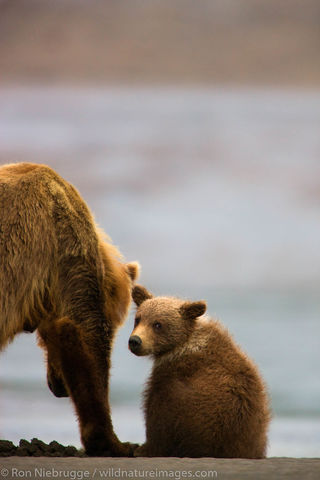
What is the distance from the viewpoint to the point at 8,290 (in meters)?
5.18

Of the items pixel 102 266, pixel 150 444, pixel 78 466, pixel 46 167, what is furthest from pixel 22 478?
pixel 46 167

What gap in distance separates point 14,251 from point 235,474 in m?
1.99

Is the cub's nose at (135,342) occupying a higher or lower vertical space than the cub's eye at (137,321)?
lower

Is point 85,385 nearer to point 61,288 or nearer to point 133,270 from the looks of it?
point 61,288

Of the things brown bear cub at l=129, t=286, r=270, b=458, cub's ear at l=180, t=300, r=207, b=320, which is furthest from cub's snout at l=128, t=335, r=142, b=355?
cub's ear at l=180, t=300, r=207, b=320

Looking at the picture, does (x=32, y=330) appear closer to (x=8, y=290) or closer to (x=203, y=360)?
(x=8, y=290)

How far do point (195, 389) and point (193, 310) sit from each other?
526 mm

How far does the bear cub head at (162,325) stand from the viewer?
5020 millimetres

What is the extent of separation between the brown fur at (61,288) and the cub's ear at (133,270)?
1.17 feet

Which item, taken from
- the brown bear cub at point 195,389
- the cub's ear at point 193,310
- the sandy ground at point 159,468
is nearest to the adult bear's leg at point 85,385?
the brown bear cub at point 195,389

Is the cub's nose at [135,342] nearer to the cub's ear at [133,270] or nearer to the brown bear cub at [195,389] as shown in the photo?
the brown bear cub at [195,389]

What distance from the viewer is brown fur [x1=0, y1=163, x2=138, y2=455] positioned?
5.20 m

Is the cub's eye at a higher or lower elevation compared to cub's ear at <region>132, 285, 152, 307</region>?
lower

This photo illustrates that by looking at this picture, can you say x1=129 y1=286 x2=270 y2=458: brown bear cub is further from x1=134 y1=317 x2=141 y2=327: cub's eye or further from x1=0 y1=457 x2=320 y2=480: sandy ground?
x1=0 y1=457 x2=320 y2=480: sandy ground
